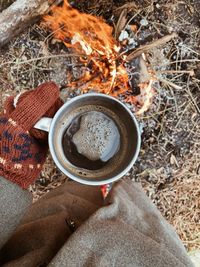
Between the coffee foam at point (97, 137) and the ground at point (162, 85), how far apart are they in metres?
0.42

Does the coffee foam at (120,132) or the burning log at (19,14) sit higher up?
the burning log at (19,14)

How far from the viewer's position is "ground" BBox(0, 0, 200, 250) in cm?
172

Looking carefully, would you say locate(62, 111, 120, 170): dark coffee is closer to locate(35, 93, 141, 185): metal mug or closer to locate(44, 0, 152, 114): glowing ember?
locate(35, 93, 141, 185): metal mug

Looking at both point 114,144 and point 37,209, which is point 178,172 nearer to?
point 114,144

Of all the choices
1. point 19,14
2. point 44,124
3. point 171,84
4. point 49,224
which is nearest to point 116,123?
point 44,124

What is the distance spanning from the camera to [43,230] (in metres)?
1.17

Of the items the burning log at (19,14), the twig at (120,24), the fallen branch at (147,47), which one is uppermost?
the burning log at (19,14)

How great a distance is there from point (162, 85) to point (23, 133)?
0.79m

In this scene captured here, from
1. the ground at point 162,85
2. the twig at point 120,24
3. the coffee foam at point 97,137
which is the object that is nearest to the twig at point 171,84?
the ground at point 162,85

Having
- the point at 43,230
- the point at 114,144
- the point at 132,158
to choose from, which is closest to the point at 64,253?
the point at 43,230

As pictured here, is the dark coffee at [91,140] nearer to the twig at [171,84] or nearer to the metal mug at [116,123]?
the metal mug at [116,123]

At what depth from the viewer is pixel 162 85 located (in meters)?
1.74

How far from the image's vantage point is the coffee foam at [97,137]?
4.38 ft

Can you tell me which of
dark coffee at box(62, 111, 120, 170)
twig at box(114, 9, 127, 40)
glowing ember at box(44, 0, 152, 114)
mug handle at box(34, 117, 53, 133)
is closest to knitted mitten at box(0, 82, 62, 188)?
mug handle at box(34, 117, 53, 133)
